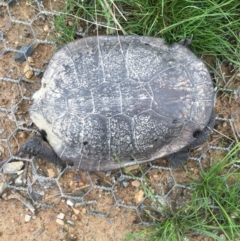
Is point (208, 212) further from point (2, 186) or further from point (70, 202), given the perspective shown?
point (2, 186)

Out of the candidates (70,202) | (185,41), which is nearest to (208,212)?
(70,202)

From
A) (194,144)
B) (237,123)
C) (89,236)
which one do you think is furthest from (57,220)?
(237,123)

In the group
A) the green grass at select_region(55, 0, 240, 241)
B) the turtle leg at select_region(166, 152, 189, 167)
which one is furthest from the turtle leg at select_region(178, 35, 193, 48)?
the turtle leg at select_region(166, 152, 189, 167)

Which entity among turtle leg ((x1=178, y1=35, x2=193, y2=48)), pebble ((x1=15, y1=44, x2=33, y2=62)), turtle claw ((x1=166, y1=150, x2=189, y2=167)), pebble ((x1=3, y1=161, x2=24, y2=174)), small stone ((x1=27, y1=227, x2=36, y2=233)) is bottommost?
small stone ((x1=27, y1=227, x2=36, y2=233))

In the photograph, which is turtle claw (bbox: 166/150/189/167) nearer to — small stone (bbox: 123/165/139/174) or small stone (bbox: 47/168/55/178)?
small stone (bbox: 123/165/139/174)

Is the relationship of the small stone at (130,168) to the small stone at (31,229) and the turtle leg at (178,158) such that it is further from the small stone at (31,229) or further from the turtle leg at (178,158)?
the small stone at (31,229)

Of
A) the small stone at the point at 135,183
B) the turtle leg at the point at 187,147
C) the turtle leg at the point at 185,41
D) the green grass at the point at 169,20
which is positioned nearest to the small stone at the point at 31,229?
the small stone at the point at 135,183
